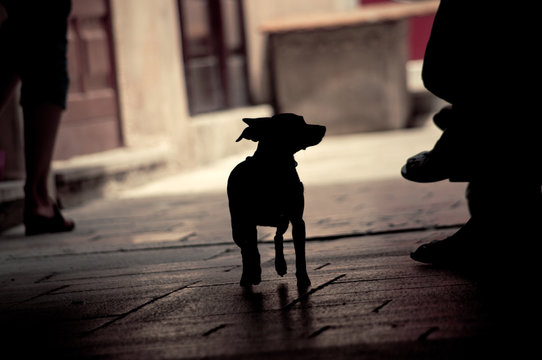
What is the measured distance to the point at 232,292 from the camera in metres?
2.16

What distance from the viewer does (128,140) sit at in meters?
6.25

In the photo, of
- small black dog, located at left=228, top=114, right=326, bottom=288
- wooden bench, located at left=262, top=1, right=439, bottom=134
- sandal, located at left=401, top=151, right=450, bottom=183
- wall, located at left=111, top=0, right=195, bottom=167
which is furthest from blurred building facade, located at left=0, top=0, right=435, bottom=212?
small black dog, located at left=228, top=114, right=326, bottom=288

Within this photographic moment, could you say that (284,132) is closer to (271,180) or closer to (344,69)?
(271,180)

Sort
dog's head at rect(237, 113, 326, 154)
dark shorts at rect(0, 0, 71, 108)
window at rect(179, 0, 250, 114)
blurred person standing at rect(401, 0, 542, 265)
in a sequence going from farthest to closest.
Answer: window at rect(179, 0, 250, 114) → dark shorts at rect(0, 0, 71, 108) → blurred person standing at rect(401, 0, 542, 265) → dog's head at rect(237, 113, 326, 154)

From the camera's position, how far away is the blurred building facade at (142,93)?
18.0ft

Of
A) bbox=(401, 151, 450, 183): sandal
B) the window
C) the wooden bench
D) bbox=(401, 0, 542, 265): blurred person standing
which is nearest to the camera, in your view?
bbox=(401, 0, 542, 265): blurred person standing

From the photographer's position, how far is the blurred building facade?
5.48 metres

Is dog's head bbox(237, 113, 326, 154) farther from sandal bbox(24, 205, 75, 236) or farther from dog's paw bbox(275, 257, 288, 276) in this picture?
sandal bbox(24, 205, 75, 236)

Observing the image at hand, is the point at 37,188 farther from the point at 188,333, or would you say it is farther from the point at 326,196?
the point at 188,333

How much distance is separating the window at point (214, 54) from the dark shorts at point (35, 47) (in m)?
4.00

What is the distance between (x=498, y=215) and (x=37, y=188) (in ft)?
6.48

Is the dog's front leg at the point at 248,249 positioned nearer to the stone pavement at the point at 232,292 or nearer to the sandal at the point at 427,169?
the stone pavement at the point at 232,292

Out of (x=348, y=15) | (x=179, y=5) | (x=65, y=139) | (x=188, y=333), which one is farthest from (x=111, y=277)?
(x=348, y=15)

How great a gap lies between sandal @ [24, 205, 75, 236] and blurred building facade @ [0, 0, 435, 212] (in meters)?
0.57
